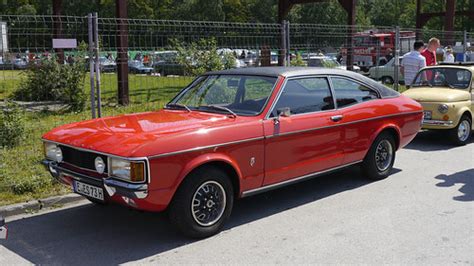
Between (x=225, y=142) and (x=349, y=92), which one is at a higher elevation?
(x=349, y=92)

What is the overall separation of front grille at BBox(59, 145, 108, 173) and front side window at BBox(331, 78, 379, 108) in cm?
313

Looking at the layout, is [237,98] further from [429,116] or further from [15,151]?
[429,116]

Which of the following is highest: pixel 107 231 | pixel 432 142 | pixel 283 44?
pixel 283 44

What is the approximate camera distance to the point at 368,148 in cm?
671

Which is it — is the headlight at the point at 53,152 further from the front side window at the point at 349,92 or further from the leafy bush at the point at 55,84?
the leafy bush at the point at 55,84

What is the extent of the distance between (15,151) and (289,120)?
4.52m

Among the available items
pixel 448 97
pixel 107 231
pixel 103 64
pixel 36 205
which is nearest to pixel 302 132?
pixel 107 231

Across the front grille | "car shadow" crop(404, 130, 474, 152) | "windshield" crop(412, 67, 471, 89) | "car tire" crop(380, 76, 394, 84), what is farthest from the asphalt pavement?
"car tire" crop(380, 76, 394, 84)

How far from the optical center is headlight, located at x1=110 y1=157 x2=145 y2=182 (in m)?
4.31

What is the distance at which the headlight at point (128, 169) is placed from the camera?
4315 millimetres

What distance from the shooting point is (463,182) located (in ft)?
22.6

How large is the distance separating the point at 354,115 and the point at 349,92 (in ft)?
1.21

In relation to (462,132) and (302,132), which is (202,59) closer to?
(462,132)

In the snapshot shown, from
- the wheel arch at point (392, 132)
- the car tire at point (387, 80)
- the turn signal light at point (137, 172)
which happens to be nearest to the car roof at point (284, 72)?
the wheel arch at point (392, 132)
